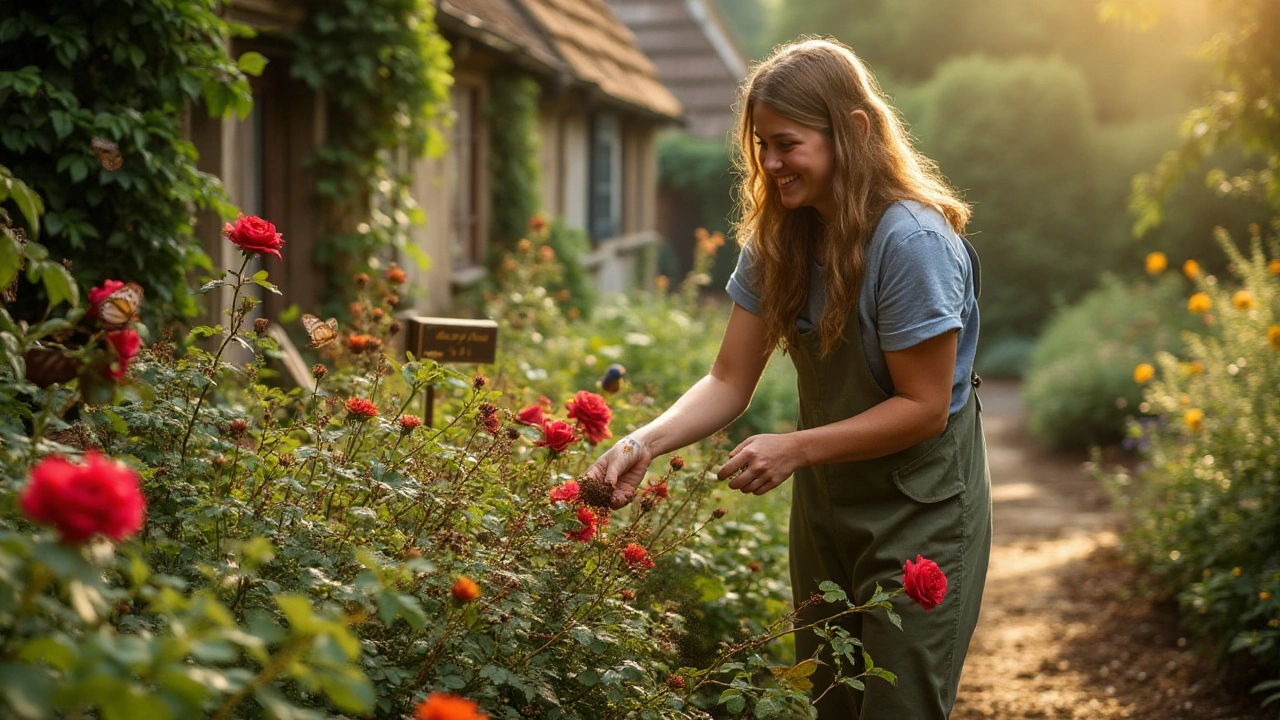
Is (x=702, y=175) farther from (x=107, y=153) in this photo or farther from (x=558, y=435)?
(x=558, y=435)

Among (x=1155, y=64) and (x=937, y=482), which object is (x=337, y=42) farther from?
(x=1155, y=64)

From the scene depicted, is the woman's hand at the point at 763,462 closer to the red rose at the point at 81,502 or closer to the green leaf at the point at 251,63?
the red rose at the point at 81,502

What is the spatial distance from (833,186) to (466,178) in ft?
22.3

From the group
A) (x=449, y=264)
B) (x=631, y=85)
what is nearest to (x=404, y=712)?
(x=449, y=264)

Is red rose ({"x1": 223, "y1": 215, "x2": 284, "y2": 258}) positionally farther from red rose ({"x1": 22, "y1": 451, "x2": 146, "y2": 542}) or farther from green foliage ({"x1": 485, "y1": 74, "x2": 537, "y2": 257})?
green foliage ({"x1": 485, "y1": 74, "x2": 537, "y2": 257})

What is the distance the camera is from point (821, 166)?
7.62 feet

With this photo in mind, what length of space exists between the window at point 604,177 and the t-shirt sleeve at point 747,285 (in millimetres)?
10050

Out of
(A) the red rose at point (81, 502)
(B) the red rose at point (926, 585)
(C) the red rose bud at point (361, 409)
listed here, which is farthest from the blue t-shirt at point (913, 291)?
(A) the red rose at point (81, 502)

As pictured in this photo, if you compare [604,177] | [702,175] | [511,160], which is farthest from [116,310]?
[702,175]

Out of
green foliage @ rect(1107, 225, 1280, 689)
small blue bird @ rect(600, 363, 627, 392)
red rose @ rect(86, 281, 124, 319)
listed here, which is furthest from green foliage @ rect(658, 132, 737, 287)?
red rose @ rect(86, 281, 124, 319)

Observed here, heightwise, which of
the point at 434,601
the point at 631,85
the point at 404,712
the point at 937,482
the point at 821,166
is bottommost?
the point at 404,712

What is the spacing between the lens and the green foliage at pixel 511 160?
9.02 metres

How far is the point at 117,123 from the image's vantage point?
357 centimetres

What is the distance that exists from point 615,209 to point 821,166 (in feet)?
38.9
